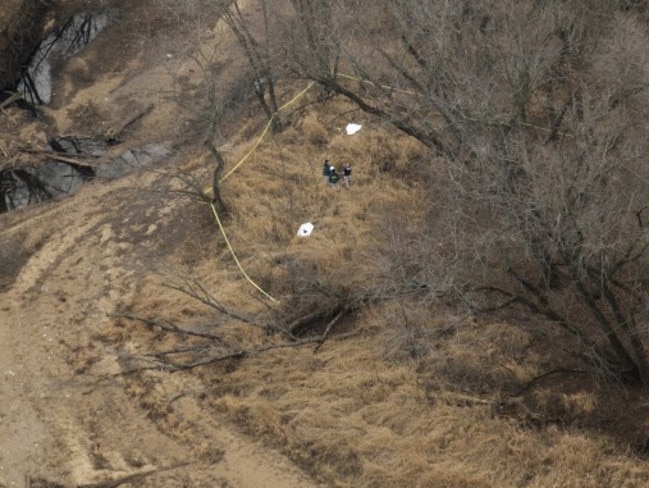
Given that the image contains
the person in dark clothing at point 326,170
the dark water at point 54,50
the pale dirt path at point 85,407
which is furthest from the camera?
the dark water at point 54,50

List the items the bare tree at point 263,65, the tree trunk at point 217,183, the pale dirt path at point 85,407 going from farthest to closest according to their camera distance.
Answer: the bare tree at point 263,65 → the tree trunk at point 217,183 → the pale dirt path at point 85,407

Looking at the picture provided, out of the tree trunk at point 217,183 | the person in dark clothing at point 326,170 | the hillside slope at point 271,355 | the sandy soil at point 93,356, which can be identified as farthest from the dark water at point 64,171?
the person in dark clothing at point 326,170

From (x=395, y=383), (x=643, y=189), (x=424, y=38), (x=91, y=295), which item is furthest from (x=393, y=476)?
(x=424, y=38)

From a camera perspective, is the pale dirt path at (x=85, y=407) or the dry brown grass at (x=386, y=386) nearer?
the dry brown grass at (x=386, y=386)

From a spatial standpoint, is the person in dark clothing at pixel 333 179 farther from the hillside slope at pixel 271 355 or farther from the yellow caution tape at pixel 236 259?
the yellow caution tape at pixel 236 259

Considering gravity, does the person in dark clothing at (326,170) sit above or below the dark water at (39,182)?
above

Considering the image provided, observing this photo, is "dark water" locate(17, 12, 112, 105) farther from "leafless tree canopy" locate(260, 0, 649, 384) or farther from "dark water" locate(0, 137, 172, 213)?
"leafless tree canopy" locate(260, 0, 649, 384)

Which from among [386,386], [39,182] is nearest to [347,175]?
[386,386]
